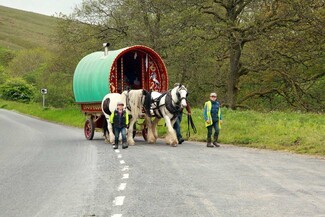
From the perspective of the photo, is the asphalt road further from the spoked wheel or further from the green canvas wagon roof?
the spoked wheel

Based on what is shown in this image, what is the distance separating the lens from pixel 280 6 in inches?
1084

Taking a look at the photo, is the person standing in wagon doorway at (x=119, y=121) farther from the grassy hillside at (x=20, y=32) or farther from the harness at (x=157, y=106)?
the grassy hillside at (x=20, y=32)

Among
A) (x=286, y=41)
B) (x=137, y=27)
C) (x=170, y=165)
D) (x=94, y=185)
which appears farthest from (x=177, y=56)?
(x=94, y=185)

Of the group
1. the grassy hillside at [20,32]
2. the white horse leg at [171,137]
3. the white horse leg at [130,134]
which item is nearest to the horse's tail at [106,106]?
the white horse leg at [130,134]

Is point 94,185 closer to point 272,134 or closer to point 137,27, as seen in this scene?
point 272,134

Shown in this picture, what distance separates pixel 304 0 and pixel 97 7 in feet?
43.7

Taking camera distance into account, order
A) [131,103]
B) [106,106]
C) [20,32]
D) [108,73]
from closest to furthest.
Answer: [131,103]
[106,106]
[108,73]
[20,32]

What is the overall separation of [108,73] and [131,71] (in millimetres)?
2078

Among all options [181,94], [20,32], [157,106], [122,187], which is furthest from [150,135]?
[20,32]

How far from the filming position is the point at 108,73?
18.4m

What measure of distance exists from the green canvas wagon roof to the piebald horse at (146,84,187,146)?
5.79ft

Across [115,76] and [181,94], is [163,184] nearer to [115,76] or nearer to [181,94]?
[181,94]

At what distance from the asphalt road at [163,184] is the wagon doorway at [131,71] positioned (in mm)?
5118

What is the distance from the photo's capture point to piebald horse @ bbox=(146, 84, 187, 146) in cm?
1675
